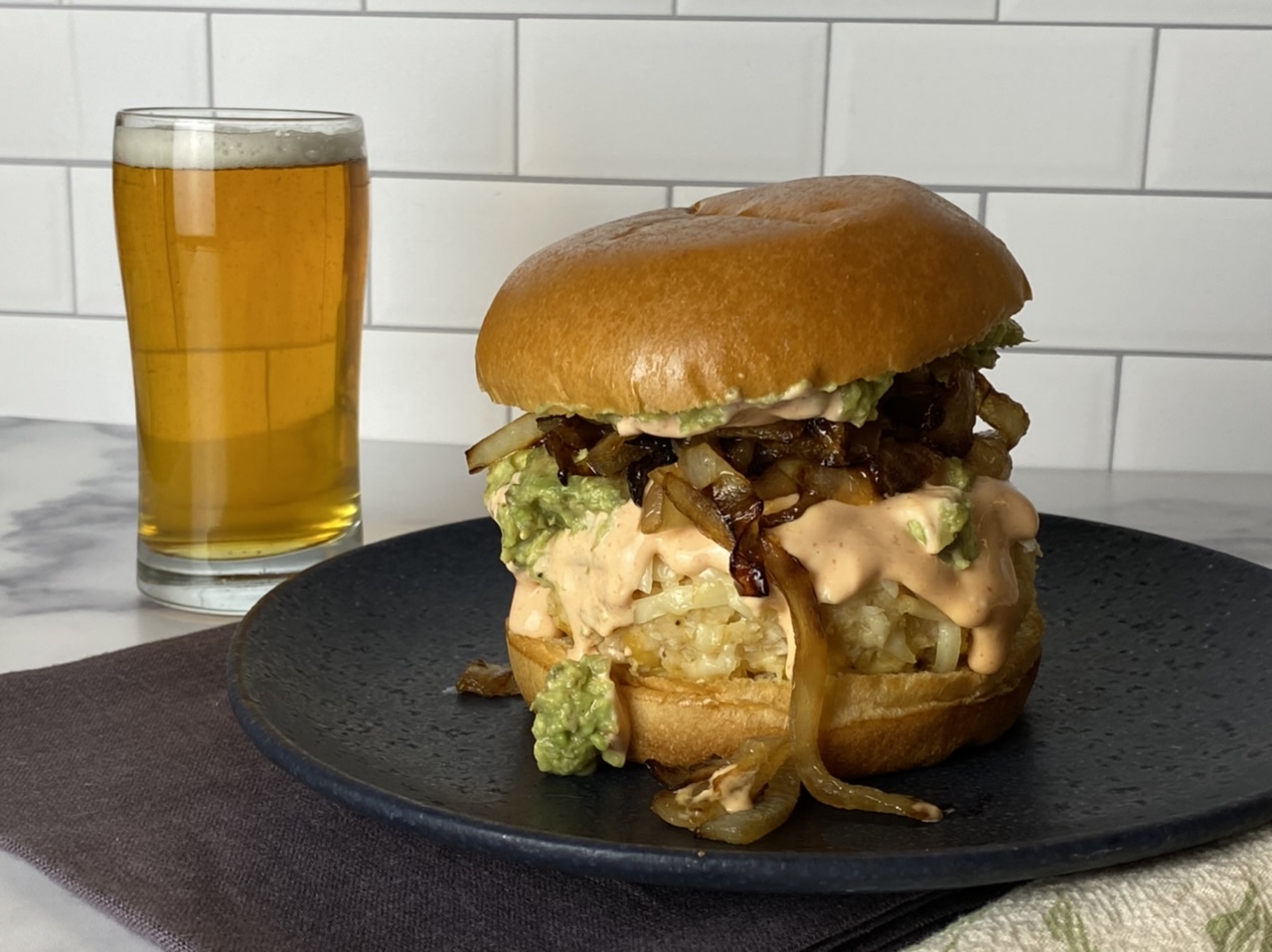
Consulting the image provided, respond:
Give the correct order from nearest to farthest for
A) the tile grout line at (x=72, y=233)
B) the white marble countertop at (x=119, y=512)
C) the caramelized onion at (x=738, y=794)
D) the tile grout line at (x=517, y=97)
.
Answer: the caramelized onion at (x=738, y=794)
the white marble countertop at (x=119, y=512)
the tile grout line at (x=517, y=97)
the tile grout line at (x=72, y=233)

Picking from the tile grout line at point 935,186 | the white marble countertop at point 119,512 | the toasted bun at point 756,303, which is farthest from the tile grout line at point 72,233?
the toasted bun at point 756,303

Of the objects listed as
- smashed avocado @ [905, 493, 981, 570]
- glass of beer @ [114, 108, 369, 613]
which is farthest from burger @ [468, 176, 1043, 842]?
glass of beer @ [114, 108, 369, 613]

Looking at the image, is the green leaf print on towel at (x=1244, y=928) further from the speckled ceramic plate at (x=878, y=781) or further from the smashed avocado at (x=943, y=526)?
the smashed avocado at (x=943, y=526)

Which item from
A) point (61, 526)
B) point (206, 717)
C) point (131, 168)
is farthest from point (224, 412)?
point (61, 526)

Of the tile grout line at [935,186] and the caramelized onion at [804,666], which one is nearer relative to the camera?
the caramelized onion at [804,666]

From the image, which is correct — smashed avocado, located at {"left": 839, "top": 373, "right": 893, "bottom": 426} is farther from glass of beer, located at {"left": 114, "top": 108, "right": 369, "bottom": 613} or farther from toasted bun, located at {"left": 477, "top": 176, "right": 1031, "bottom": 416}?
glass of beer, located at {"left": 114, "top": 108, "right": 369, "bottom": 613}

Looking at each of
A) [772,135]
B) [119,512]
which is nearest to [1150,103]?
[772,135]

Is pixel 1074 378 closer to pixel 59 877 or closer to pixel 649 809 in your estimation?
pixel 649 809
